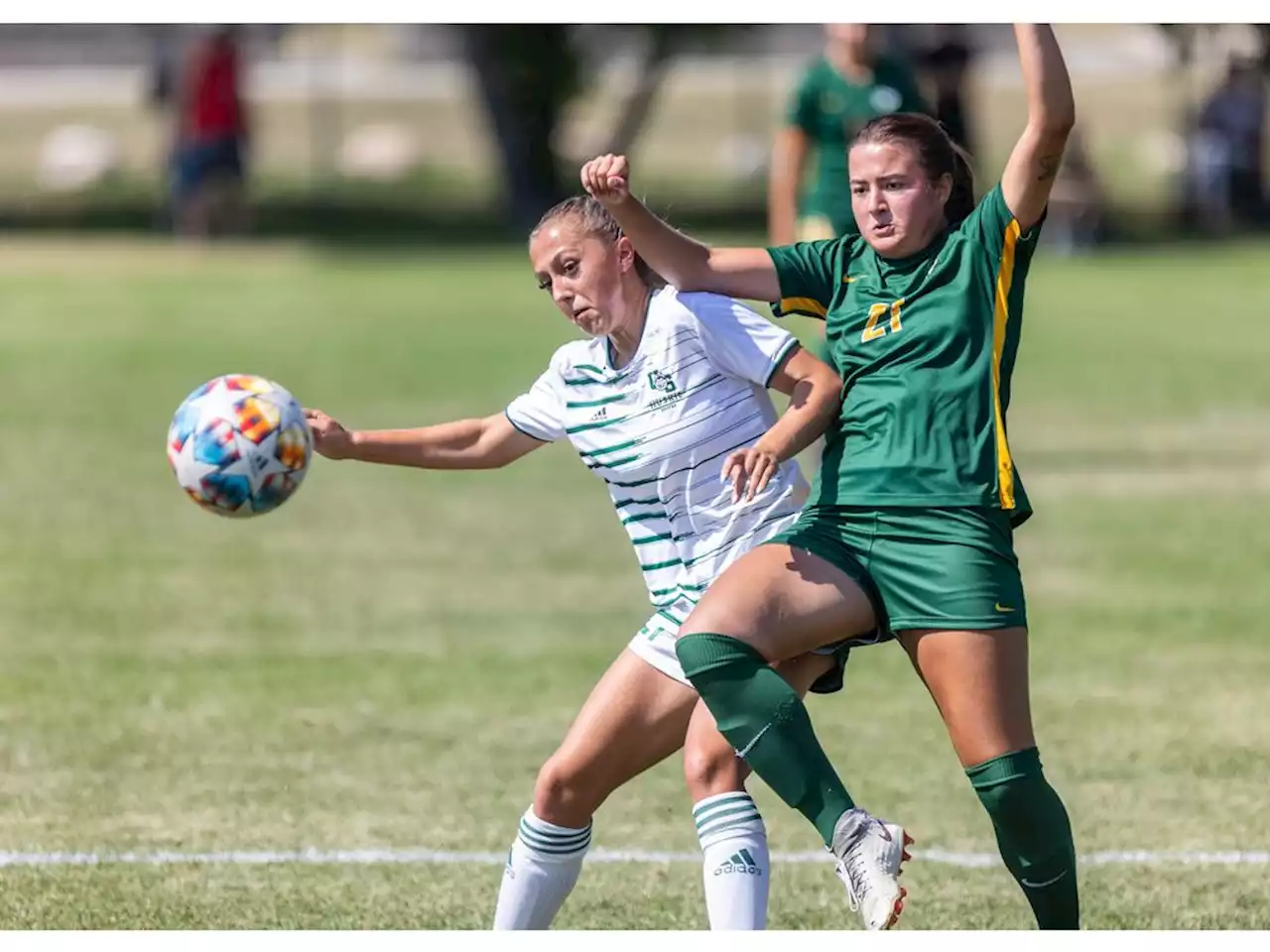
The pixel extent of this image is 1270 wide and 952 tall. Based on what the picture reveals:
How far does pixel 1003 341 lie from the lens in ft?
16.9

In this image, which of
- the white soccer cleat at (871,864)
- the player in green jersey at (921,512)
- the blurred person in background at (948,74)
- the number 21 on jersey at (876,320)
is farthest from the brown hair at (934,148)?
the blurred person in background at (948,74)

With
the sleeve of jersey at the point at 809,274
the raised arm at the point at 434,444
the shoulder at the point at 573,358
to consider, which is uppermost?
the sleeve of jersey at the point at 809,274

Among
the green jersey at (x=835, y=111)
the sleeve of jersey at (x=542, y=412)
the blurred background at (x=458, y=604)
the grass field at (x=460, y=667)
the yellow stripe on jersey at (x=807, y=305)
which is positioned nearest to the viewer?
the yellow stripe on jersey at (x=807, y=305)

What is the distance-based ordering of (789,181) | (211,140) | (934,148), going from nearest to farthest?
(934,148) → (789,181) → (211,140)

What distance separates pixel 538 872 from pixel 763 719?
753mm

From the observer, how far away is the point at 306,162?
4069cm

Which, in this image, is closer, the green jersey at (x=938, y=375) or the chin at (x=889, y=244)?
the green jersey at (x=938, y=375)

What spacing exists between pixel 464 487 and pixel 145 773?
6.39m

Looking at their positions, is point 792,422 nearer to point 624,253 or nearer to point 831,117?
point 624,253

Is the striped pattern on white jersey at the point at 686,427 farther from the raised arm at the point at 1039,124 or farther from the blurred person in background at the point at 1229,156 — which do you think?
the blurred person in background at the point at 1229,156

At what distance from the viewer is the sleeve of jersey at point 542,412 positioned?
5539 millimetres

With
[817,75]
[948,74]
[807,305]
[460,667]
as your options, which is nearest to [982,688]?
[807,305]

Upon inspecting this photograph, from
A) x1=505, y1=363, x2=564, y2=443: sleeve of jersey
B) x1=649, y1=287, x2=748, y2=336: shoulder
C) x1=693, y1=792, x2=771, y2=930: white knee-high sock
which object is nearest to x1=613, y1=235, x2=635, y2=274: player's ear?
x1=649, y1=287, x2=748, y2=336: shoulder
